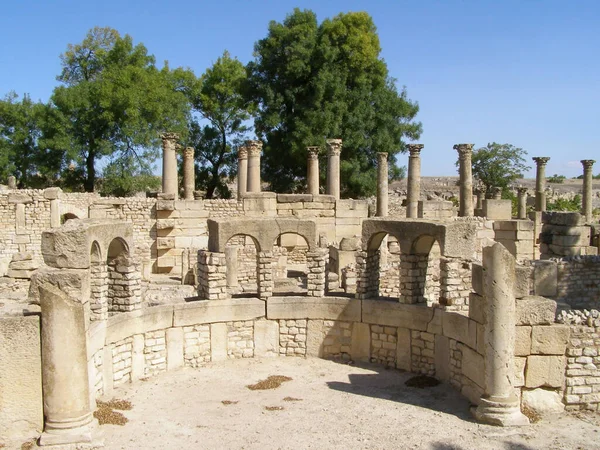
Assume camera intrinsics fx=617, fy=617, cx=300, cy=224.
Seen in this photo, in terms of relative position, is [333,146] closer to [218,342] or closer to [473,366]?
[218,342]

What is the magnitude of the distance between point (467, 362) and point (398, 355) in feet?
6.59

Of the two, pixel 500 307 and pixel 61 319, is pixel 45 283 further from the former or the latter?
pixel 500 307

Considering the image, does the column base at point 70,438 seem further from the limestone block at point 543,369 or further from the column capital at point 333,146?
the column capital at point 333,146

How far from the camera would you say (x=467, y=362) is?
10.5 meters

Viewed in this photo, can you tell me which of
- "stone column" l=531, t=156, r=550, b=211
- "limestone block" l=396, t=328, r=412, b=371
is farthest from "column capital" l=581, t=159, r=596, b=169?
"limestone block" l=396, t=328, r=412, b=371

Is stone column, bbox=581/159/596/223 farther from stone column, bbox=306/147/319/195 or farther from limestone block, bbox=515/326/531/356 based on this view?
limestone block, bbox=515/326/531/356

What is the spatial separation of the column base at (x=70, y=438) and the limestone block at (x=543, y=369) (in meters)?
6.63

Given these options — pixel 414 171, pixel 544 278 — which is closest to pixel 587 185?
pixel 414 171

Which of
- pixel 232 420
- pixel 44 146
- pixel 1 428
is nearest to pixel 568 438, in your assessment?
pixel 232 420

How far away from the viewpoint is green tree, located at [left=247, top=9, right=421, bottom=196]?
103 ft

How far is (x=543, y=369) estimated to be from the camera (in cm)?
997

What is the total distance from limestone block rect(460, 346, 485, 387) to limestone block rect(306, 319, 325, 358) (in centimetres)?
317

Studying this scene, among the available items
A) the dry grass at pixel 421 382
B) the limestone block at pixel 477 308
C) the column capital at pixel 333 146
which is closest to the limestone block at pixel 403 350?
the dry grass at pixel 421 382

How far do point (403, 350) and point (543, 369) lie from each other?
295 centimetres
